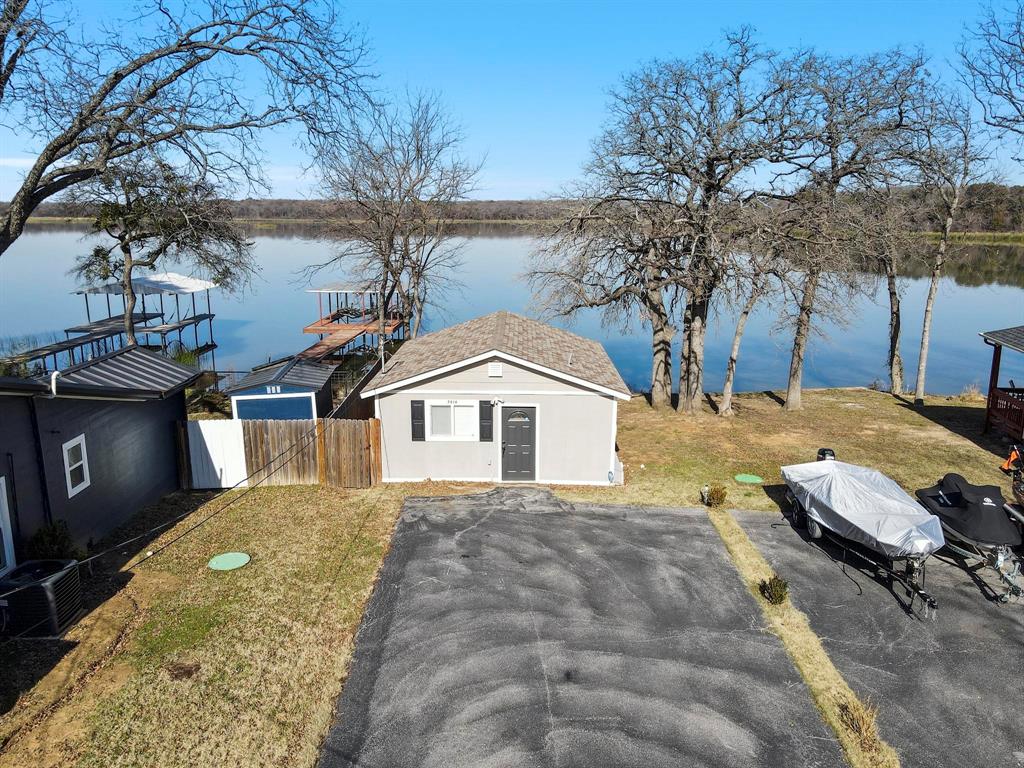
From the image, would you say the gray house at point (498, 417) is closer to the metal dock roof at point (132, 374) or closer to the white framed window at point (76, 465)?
the metal dock roof at point (132, 374)

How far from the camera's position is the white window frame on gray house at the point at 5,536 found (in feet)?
34.1

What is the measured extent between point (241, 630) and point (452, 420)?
7.21 metres

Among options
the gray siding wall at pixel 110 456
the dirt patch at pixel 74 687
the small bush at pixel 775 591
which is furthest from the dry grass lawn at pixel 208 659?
the small bush at pixel 775 591

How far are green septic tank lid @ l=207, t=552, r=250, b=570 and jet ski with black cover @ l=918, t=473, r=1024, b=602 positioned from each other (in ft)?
42.0

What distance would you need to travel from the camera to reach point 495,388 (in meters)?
15.9

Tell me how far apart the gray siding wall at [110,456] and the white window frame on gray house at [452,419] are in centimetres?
603

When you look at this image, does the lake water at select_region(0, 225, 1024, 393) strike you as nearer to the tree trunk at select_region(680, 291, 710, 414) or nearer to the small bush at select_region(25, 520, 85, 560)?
the tree trunk at select_region(680, 291, 710, 414)

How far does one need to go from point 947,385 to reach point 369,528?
31.4 meters

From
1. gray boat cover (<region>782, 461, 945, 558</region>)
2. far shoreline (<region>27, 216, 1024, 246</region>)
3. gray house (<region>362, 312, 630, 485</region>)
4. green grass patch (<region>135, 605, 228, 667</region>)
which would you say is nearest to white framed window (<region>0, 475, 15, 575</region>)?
green grass patch (<region>135, 605, 228, 667</region>)

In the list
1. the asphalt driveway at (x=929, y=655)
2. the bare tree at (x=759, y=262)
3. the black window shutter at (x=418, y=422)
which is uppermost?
the bare tree at (x=759, y=262)

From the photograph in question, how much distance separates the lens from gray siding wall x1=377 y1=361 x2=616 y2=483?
15.9 meters

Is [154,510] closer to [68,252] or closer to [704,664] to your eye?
[704,664]

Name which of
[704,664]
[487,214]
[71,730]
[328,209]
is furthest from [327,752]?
[487,214]

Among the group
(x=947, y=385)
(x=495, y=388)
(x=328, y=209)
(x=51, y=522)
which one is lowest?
(x=947, y=385)
